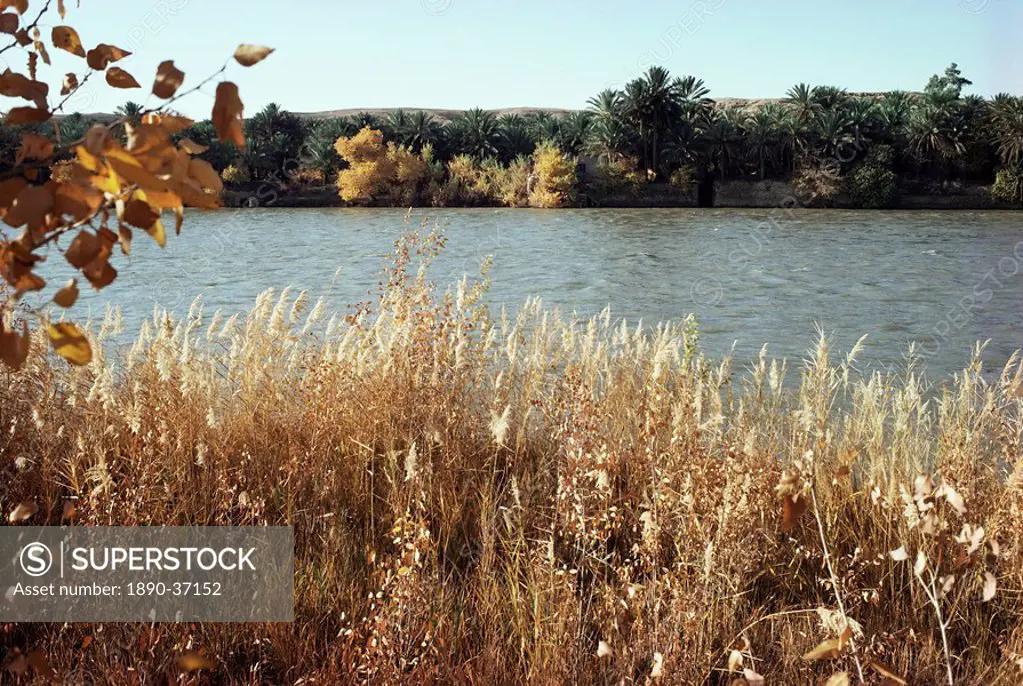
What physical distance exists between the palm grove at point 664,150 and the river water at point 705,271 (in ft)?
19.4

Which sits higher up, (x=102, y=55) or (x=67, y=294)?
(x=102, y=55)

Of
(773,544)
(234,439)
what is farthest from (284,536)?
(773,544)

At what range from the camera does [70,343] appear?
107cm

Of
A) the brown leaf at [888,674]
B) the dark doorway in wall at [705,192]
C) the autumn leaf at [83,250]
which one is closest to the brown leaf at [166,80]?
the autumn leaf at [83,250]

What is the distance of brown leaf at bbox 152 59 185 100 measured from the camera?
1.11m

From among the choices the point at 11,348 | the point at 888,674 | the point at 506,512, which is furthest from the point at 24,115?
the point at 506,512

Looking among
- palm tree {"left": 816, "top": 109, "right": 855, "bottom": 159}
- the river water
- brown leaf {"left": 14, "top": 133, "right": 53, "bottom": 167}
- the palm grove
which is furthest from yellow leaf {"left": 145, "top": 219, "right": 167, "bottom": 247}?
palm tree {"left": 816, "top": 109, "right": 855, "bottom": 159}

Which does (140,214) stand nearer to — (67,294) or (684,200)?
(67,294)

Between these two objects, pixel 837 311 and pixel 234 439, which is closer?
pixel 234 439

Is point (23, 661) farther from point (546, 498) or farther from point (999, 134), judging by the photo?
point (999, 134)

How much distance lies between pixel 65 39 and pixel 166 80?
1.77 ft

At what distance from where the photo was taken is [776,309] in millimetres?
15531

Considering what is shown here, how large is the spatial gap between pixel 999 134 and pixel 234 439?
43.5 meters

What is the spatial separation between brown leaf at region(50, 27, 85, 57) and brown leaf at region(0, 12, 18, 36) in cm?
7
